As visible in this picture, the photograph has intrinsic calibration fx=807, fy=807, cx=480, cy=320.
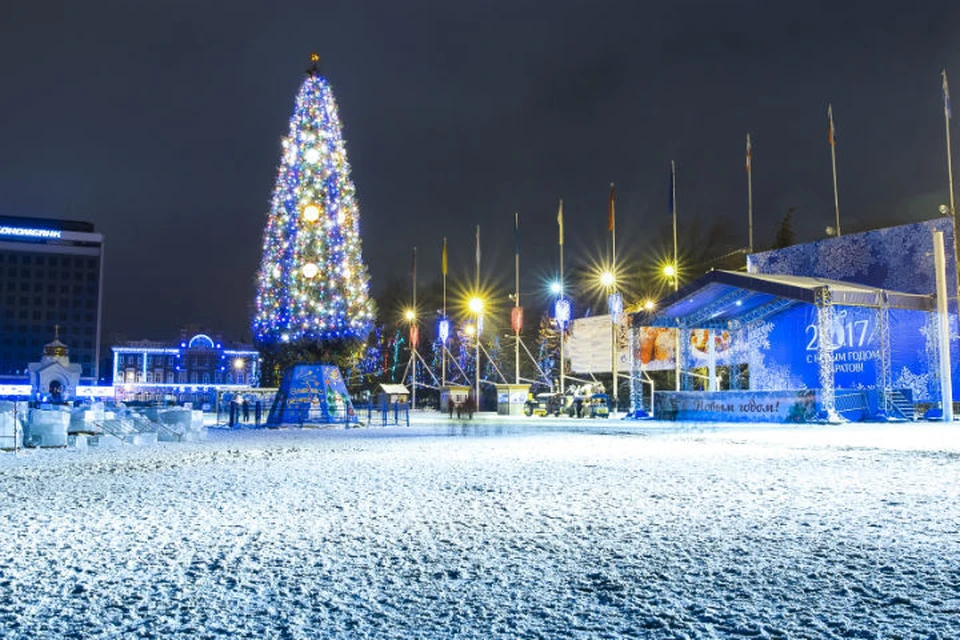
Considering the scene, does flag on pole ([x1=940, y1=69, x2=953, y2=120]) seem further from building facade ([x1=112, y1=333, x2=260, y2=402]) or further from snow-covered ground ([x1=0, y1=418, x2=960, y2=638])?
building facade ([x1=112, y1=333, x2=260, y2=402])

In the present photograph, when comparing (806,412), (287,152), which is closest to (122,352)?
(287,152)

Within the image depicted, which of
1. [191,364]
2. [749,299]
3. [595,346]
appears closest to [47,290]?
[191,364]

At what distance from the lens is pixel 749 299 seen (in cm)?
3219

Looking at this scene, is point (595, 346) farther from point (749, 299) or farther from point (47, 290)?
point (47, 290)

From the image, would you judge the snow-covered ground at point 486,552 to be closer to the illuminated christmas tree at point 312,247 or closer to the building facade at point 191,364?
the illuminated christmas tree at point 312,247

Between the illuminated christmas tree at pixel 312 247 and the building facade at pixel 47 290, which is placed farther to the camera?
the building facade at pixel 47 290

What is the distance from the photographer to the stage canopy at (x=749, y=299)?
1082 inches

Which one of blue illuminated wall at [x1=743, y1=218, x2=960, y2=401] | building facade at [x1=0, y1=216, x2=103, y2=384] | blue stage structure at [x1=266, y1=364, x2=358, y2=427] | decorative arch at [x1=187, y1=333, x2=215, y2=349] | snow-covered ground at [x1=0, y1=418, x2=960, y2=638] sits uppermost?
building facade at [x1=0, y1=216, x2=103, y2=384]

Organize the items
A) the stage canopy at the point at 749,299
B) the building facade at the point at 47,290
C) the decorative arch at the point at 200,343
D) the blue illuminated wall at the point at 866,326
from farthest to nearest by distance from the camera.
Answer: the building facade at the point at 47,290, the decorative arch at the point at 200,343, the blue illuminated wall at the point at 866,326, the stage canopy at the point at 749,299

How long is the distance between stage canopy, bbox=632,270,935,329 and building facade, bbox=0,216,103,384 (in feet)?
383

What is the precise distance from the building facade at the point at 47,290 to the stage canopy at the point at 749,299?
11670 cm

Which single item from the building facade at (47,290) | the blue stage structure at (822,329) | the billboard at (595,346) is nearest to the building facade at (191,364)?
the building facade at (47,290)

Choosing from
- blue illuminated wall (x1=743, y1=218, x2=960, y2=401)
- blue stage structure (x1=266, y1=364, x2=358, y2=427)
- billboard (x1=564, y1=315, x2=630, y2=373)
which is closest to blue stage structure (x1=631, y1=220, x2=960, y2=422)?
blue illuminated wall (x1=743, y1=218, x2=960, y2=401)

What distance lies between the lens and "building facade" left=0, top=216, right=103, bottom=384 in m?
128
